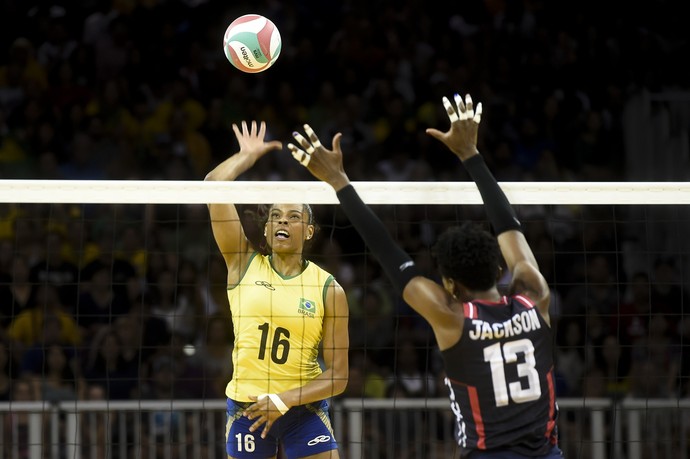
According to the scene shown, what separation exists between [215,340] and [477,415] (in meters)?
6.38

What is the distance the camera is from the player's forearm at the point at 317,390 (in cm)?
670

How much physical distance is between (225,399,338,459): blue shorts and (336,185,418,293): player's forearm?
240cm

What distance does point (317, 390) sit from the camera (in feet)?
22.2

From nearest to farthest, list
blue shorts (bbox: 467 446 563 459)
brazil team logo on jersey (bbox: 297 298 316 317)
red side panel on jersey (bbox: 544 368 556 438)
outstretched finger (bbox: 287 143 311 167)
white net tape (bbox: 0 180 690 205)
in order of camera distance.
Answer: blue shorts (bbox: 467 446 563 459), red side panel on jersey (bbox: 544 368 556 438), outstretched finger (bbox: 287 143 311 167), white net tape (bbox: 0 180 690 205), brazil team logo on jersey (bbox: 297 298 316 317)

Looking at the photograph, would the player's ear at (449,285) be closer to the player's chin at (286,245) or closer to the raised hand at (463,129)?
the raised hand at (463,129)

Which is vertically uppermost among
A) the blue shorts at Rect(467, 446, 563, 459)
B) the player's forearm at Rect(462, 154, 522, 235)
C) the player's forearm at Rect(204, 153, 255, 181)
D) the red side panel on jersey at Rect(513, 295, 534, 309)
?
the player's forearm at Rect(204, 153, 255, 181)

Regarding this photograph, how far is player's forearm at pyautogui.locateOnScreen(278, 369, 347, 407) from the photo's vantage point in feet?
22.0

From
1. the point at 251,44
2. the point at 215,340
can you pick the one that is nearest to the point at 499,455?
the point at 251,44

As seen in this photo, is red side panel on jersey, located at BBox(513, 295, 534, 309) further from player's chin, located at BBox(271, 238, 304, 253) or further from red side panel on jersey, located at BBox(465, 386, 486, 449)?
player's chin, located at BBox(271, 238, 304, 253)

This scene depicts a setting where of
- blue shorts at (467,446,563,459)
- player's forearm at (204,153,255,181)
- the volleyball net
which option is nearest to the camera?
blue shorts at (467,446,563,459)

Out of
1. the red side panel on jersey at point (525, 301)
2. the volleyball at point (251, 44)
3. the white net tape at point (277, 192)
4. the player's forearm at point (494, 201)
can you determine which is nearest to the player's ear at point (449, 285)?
the red side panel on jersey at point (525, 301)

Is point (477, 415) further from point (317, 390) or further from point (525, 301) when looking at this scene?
point (317, 390)

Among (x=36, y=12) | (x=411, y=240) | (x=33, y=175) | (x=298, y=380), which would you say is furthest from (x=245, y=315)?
(x=36, y=12)

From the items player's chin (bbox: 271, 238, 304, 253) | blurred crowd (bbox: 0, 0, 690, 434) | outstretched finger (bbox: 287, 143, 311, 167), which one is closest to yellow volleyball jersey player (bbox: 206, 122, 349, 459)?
player's chin (bbox: 271, 238, 304, 253)
